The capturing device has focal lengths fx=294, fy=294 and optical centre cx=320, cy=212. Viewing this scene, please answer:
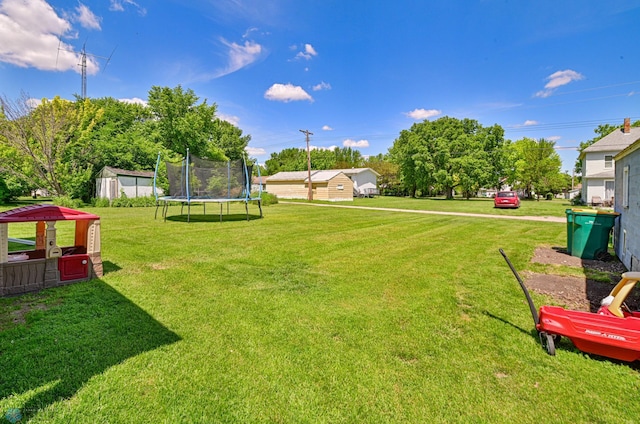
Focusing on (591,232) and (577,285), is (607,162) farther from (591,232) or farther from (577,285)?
(577,285)

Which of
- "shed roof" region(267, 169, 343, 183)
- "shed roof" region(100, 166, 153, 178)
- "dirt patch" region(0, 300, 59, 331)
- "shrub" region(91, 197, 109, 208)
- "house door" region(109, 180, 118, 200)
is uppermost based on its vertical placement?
"shed roof" region(267, 169, 343, 183)

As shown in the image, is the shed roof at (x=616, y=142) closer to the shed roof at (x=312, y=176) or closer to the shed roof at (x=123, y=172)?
the shed roof at (x=312, y=176)

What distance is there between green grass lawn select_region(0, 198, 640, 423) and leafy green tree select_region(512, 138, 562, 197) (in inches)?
1704

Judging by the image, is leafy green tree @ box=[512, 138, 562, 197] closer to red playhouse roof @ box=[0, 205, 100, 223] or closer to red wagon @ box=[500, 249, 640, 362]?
red wagon @ box=[500, 249, 640, 362]

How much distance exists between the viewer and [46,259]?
12.9 feet

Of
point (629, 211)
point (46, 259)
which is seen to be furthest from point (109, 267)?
point (629, 211)

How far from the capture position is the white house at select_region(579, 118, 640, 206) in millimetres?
23109

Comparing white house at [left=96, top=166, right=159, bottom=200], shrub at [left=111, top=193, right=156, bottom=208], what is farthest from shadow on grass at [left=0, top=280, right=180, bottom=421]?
white house at [left=96, top=166, right=159, bottom=200]

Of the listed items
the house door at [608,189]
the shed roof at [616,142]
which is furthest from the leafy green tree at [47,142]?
the shed roof at [616,142]

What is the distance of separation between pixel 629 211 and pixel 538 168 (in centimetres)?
4283

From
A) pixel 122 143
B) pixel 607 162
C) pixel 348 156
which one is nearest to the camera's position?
pixel 607 162

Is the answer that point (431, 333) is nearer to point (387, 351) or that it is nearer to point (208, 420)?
point (387, 351)

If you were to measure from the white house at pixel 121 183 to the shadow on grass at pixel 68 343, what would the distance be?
2202 cm

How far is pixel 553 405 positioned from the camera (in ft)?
6.57
